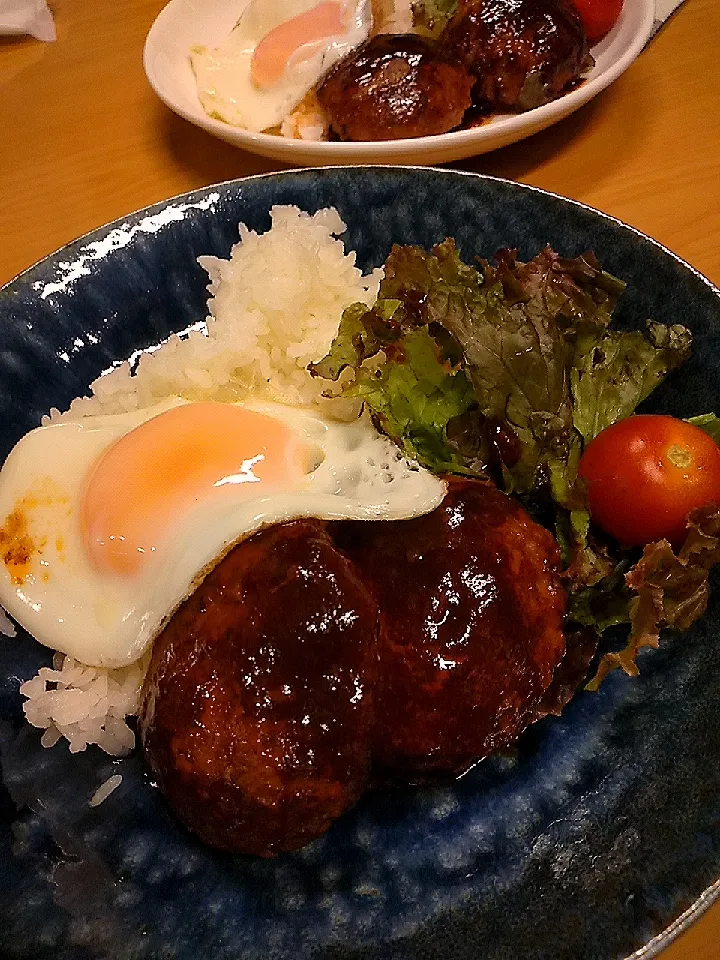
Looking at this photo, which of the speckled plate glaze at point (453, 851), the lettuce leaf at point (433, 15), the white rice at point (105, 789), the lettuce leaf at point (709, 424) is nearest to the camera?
the speckled plate glaze at point (453, 851)

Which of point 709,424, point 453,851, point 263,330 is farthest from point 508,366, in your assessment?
point 453,851

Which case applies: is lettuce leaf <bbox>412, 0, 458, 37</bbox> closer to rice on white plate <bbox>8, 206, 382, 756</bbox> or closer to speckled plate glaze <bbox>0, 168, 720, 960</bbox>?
rice on white plate <bbox>8, 206, 382, 756</bbox>

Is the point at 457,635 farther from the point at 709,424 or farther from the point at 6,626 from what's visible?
the point at 6,626

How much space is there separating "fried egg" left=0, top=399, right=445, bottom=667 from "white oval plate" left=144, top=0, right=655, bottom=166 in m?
1.17

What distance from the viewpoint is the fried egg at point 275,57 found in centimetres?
298

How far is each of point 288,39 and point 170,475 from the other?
2.14 meters

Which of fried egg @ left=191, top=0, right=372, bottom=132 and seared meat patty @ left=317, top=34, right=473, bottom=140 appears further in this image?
fried egg @ left=191, top=0, right=372, bottom=132

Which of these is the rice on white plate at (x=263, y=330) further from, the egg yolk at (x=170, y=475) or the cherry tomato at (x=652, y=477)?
the cherry tomato at (x=652, y=477)

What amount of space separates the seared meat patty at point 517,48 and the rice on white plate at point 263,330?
972 mm

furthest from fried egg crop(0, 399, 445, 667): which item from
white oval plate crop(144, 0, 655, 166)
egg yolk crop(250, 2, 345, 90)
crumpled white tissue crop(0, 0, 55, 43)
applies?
crumpled white tissue crop(0, 0, 55, 43)

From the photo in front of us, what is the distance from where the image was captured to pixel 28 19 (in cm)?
379

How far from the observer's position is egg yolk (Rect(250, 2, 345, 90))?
3.02 m

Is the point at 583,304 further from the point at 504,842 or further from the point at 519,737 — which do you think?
the point at 504,842

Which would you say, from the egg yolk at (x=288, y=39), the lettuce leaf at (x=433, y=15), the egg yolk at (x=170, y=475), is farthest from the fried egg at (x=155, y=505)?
the lettuce leaf at (x=433, y=15)
